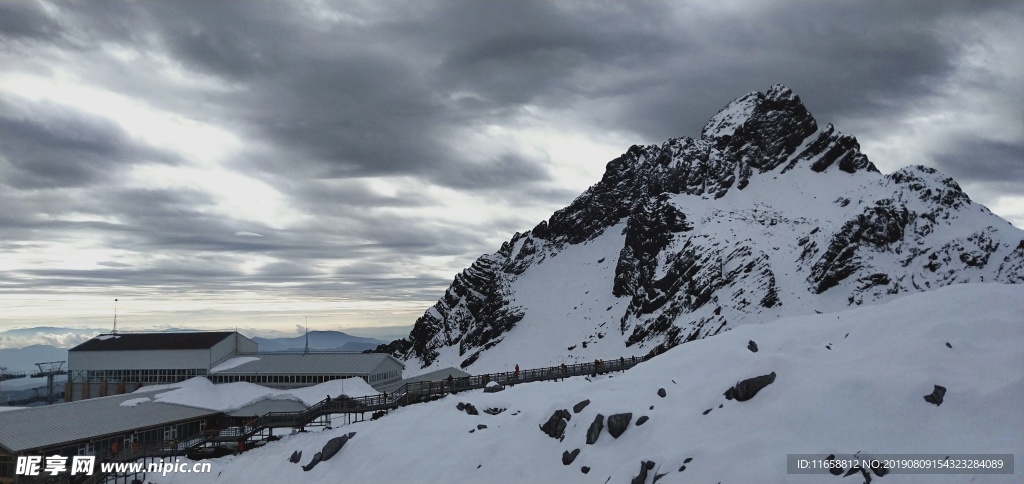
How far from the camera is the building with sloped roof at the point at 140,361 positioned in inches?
3017

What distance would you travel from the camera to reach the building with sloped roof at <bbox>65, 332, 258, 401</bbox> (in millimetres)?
76625

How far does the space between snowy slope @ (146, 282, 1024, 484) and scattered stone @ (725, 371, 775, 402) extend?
28 cm

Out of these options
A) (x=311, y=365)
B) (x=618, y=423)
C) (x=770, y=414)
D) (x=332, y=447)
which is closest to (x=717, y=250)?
Answer: (x=311, y=365)

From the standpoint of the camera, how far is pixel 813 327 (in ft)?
107

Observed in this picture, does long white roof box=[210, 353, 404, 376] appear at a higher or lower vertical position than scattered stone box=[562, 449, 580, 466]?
higher

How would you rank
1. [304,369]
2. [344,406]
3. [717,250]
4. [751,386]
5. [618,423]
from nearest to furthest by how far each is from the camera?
1. [751,386]
2. [618,423]
3. [344,406]
4. [304,369]
5. [717,250]

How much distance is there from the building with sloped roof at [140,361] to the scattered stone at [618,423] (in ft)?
205

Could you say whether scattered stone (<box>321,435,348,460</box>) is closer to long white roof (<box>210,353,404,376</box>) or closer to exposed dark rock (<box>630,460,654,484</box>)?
exposed dark rock (<box>630,460,654,484</box>)

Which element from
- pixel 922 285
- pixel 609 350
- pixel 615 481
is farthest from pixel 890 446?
pixel 609 350

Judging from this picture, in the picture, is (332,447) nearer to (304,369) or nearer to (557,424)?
(557,424)

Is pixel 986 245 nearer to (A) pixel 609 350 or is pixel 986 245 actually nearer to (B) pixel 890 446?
(A) pixel 609 350

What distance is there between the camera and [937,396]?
2311 cm

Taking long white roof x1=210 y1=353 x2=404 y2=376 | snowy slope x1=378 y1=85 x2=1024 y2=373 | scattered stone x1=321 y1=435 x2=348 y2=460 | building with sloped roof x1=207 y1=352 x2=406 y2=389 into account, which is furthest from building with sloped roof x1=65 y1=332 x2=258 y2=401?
scattered stone x1=321 y1=435 x2=348 y2=460

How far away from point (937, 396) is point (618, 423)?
40.0 ft
